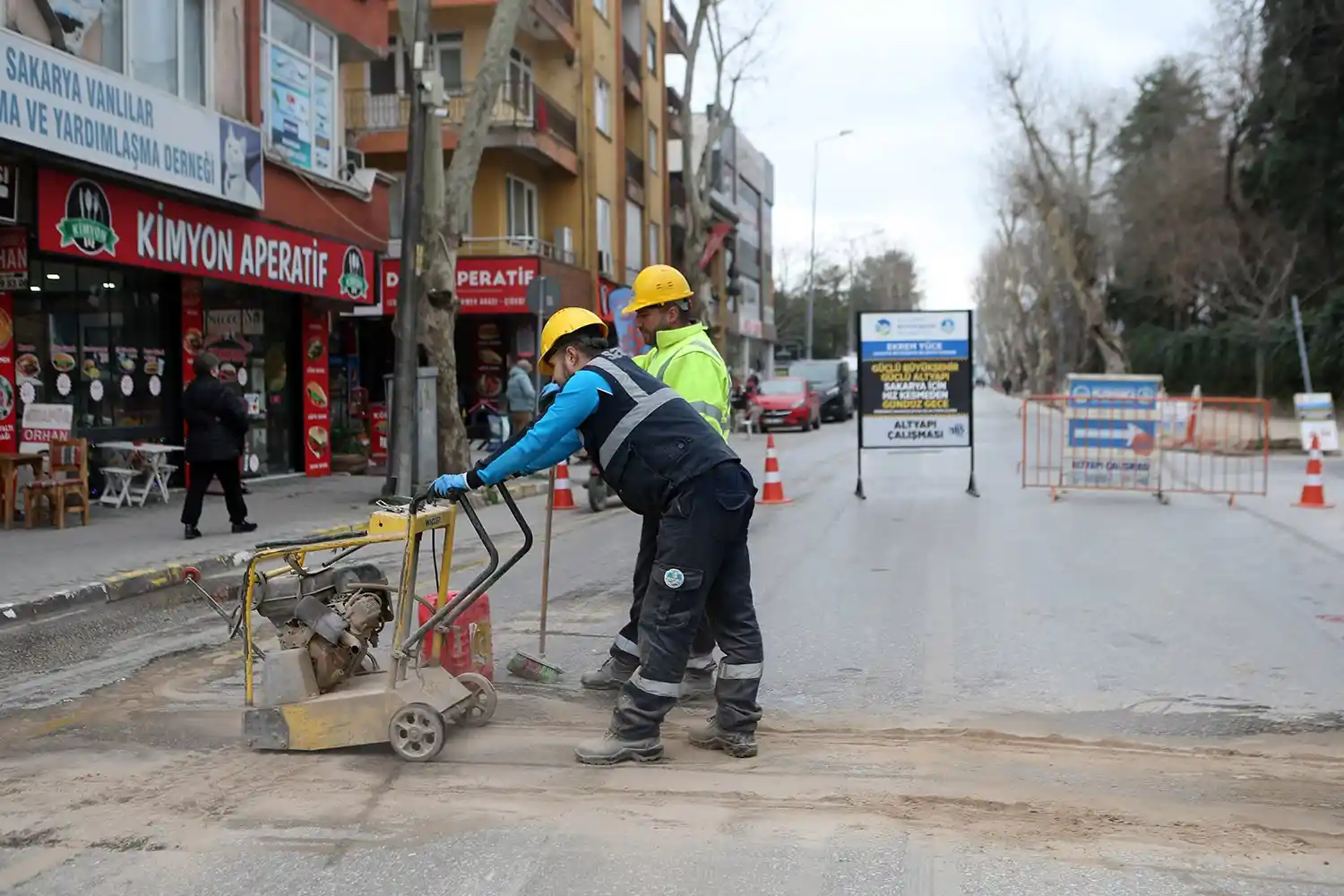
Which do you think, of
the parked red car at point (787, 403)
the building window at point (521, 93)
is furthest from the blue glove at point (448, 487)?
the parked red car at point (787, 403)

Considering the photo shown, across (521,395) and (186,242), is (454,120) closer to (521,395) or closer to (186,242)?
(521,395)

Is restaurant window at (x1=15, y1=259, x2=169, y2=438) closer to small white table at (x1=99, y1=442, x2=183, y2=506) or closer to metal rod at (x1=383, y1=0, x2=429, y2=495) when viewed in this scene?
small white table at (x1=99, y1=442, x2=183, y2=506)

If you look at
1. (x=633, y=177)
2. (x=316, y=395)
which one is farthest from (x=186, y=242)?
(x=633, y=177)

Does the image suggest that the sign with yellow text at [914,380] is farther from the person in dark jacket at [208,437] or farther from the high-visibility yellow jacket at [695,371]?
the high-visibility yellow jacket at [695,371]

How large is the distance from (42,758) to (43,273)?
1011 centimetres

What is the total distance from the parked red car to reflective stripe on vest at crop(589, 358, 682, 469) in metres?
28.0

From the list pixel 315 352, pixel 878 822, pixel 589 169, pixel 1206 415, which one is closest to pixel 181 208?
pixel 315 352

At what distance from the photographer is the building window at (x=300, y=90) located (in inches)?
635

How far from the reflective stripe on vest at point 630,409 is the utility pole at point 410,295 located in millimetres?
10059

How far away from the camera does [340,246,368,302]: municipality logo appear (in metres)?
17.5

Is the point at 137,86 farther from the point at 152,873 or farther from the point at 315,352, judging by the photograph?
the point at 152,873

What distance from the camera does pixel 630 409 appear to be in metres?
4.89

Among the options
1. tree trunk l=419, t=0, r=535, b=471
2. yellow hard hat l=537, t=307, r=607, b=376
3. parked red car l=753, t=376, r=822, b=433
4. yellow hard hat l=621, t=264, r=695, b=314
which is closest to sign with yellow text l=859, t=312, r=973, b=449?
tree trunk l=419, t=0, r=535, b=471

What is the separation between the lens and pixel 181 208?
13.9 m
